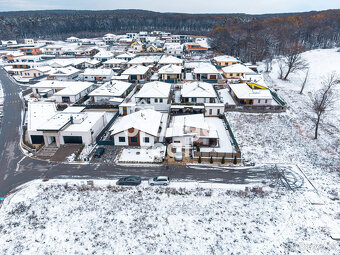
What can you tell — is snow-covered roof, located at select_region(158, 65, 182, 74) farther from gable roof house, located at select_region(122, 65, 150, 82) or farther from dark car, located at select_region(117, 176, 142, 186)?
dark car, located at select_region(117, 176, 142, 186)

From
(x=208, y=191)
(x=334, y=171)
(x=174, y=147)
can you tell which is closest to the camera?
(x=208, y=191)

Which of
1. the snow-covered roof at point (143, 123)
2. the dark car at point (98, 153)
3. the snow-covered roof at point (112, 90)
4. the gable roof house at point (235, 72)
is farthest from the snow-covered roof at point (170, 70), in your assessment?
the dark car at point (98, 153)

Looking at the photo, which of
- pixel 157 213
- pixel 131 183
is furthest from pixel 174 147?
pixel 157 213

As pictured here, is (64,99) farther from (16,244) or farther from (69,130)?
(16,244)

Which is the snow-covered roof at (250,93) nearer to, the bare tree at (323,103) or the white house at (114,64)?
the bare tree at (323,103)

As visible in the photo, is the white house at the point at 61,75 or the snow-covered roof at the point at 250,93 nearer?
the snow-covered roof at the point at 250,93

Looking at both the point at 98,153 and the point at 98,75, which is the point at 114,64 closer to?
the point at 98,75
